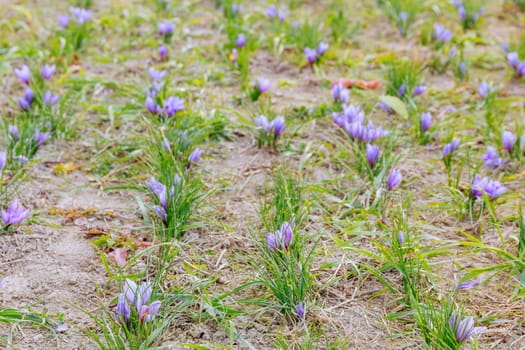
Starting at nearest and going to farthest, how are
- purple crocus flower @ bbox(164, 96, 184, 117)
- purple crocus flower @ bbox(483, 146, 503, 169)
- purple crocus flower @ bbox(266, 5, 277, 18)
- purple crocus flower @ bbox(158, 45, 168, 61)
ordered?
purple crocus flower @ bbox(483, 146, 503, 169) → purple crocus flower @ bbox(164, 96, 184, 117) → purple crocus flower @ bbox(158, 45, 168, 61) → purple crocus flower @ bbox(266, 5, 277, 18)

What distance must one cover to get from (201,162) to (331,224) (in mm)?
767

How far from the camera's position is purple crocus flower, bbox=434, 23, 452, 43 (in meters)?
4.38

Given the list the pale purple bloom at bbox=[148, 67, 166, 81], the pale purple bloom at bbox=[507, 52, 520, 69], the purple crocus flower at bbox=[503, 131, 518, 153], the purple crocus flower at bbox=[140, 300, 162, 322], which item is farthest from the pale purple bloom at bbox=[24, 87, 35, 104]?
the pale purple bloom at bbox=[507, 52, 520, 69]

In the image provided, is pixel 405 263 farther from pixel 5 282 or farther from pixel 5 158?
pixel 5 158

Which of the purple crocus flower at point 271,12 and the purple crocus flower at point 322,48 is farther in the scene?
the purple crocus flower at point 271,12

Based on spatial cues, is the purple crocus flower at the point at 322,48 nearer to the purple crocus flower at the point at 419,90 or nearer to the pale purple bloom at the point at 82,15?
→ the purple crocus flower at the point at 419,90

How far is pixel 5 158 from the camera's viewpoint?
2752 millimetres

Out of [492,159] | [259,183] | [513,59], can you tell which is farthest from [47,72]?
[513,59]

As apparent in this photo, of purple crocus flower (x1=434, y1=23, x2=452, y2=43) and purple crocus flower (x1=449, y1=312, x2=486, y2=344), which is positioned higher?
purple crocus flower (x1=434, y1=23, x2=452, y2=43)

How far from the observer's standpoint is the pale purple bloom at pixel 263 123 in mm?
3145

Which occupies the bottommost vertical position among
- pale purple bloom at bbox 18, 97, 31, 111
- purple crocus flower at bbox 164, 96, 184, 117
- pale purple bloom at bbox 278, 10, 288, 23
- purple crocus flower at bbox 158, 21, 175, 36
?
pale purple bloom at bbox 18, 97, 31, 111

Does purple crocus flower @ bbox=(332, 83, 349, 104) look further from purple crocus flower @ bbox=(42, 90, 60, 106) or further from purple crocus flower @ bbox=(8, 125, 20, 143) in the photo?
purple crocus flower @ bbox=(8, 125, 20, 143)

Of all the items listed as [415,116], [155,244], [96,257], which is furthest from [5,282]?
[415,116]

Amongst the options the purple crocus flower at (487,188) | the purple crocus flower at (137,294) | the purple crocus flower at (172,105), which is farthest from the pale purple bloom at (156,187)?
the purple crocus flower at (487,188)
